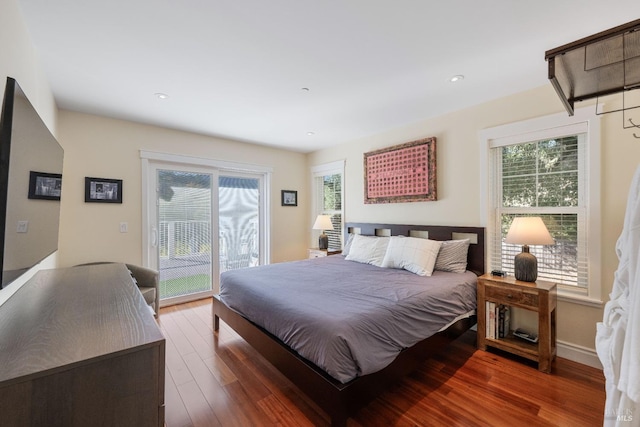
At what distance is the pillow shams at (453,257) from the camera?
2840 mm

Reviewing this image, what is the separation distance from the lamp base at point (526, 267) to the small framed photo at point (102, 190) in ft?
14.2

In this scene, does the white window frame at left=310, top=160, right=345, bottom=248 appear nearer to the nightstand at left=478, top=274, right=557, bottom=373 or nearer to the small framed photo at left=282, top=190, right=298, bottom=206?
the small framed photo at left=282, top=190, right=298, bottom=206

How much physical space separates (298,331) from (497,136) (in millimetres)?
2677

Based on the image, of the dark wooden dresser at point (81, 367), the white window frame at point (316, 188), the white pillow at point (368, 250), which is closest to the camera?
the dark wooden dresser at point (81, 367)

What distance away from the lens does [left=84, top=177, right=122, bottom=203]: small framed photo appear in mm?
3160

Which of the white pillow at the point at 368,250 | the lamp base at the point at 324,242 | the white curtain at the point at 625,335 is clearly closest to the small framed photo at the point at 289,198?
the lamp base at the point at 324,242

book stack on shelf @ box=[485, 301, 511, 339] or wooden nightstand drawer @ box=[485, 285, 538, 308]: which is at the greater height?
wooden nightstand drawer @ box=[485, 285, 538, 308]

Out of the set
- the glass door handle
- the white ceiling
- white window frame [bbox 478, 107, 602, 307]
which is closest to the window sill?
white window frame [bbox 478, 107, 602, 307]

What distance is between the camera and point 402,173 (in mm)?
3586

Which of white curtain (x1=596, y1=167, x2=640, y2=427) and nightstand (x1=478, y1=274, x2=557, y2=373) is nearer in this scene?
white curtain (x1=596, y1=167, x2=640, y2=427)

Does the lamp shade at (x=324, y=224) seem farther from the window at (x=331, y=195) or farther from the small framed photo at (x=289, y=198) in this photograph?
the small framed photo at (x=289, y=198)

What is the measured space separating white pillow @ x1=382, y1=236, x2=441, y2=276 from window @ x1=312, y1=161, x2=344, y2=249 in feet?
5.11

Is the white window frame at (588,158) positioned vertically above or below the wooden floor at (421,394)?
above

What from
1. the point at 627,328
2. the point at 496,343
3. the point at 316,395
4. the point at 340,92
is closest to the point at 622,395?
the point at 627,328
